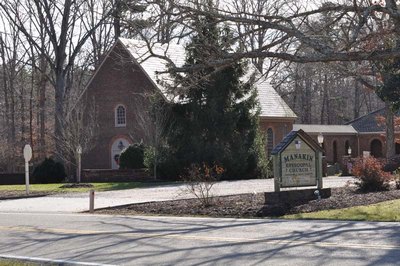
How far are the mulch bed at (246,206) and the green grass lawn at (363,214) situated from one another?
2.49 ft

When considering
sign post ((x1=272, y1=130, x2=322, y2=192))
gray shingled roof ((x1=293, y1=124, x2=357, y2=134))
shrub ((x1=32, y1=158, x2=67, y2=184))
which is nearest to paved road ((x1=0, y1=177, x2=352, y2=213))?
sign post ((x1=272, y1=130, x2=322, y2=192))

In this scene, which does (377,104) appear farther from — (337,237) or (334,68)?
(337,237)

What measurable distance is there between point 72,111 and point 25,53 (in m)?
15.7

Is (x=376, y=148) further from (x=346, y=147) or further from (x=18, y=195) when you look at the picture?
(x=18, y=195)

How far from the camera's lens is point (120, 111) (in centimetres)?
5025

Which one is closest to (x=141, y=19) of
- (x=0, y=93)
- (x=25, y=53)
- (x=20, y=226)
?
(x=20, y=226)

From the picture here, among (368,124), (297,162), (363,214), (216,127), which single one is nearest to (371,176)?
(297,162)

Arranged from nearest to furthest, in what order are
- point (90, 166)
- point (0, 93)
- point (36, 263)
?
point (36, 263) → point (90, 166) → point (0, 93)

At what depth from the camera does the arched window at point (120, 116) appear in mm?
49869

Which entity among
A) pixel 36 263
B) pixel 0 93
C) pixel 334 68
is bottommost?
pixel 36 263

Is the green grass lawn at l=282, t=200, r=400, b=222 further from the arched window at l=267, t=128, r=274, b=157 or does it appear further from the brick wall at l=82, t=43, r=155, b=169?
the arched window at l=267, t=128, r=274, b=157

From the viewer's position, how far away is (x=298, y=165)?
21375 millimetres

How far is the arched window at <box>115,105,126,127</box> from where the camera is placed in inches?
1963

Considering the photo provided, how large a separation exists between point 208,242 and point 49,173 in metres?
34.2
